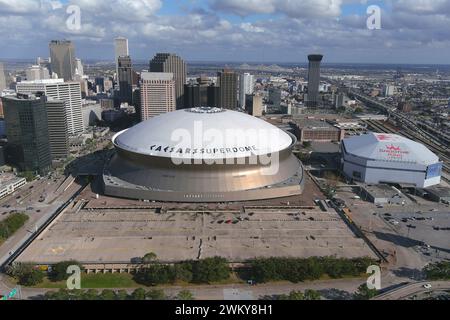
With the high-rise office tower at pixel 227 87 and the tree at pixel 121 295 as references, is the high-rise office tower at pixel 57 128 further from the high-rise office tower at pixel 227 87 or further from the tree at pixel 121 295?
the high-rise office tower at pixel 227 87

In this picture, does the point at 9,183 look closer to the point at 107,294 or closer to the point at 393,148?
the point at 107,294

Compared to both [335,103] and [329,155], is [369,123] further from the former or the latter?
[329,155]

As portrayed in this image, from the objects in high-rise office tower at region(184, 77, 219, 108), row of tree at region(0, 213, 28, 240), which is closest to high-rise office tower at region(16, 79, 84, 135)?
high-rise office tower at region(184, 77, 219, 108)

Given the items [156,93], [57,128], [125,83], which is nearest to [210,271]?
[57,128]

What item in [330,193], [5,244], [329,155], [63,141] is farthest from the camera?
[329,155]

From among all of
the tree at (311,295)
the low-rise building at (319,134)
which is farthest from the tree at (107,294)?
the low-rise building at (319,134)

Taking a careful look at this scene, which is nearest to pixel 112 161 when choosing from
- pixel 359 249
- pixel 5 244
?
pixel 5 244
